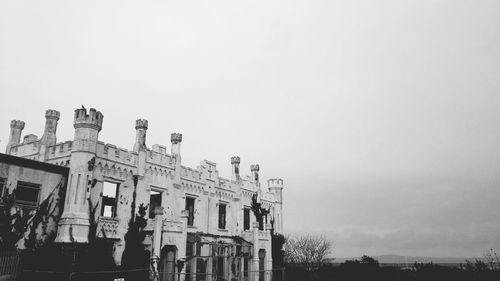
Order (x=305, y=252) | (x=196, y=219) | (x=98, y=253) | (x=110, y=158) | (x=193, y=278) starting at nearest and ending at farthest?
(x=98, y=253)
(x=110, y=158)
(x=193, y=278)
(x=196, y=219)
(x=305, y=252)

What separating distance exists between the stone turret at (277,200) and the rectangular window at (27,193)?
24.8 metres

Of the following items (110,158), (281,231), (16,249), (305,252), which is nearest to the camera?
(16,249)

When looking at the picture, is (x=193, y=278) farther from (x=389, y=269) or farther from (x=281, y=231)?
(x=389, y=269)

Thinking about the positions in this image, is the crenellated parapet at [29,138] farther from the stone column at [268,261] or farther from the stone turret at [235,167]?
the stone column at [268,261]

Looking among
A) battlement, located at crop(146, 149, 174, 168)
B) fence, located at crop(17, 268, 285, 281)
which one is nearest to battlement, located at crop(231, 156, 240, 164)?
battlement, located at crop(146, 149, 174, 168)

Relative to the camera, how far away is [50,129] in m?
25.1

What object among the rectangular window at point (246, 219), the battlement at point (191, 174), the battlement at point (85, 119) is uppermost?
the battlement at point (85, 119)

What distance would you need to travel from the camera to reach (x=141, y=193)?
25.3 metres

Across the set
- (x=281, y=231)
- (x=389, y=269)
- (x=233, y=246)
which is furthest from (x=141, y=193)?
(x=389, y=269)

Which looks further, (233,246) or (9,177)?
(233,246)

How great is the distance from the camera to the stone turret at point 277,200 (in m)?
39.9

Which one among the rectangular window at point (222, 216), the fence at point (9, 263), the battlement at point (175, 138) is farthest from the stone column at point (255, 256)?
the fence at point (9, 263)

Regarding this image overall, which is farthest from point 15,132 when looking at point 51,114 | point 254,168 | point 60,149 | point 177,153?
point 254,168

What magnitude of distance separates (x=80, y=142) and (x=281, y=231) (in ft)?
82.2
